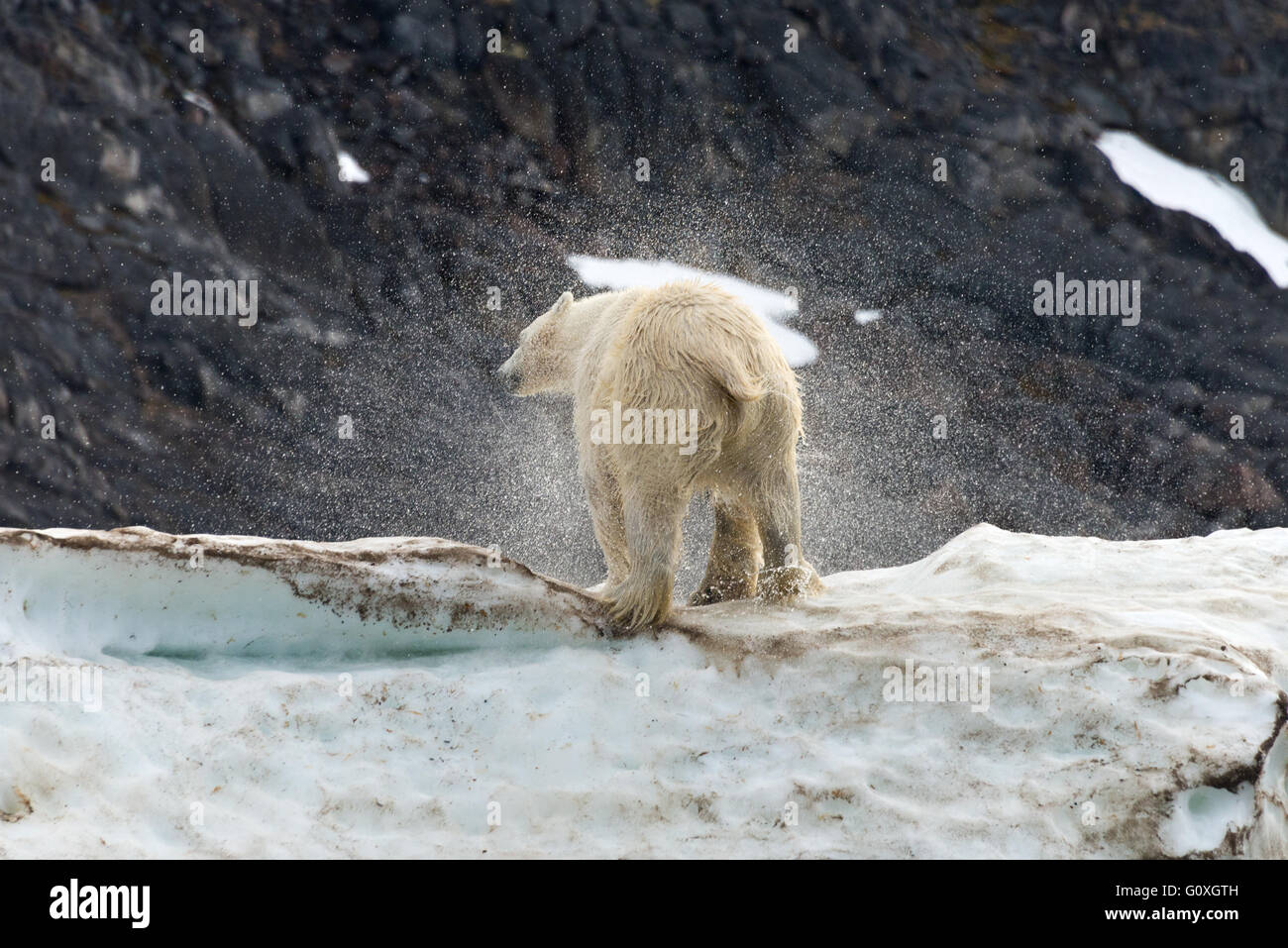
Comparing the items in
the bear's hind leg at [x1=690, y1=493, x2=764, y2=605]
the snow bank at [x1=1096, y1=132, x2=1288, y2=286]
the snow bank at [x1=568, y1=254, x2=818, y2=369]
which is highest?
the snow bank at [x1=1096, y1=132, x2=1288, y2=286]

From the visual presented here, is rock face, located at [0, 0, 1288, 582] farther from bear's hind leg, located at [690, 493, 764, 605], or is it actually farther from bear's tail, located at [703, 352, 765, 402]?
bear's tail, located at [703, 352, 765, 402]

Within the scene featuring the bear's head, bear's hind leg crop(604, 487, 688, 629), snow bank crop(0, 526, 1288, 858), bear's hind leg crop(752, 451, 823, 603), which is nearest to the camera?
snow bank crop(0, 526, 1288, 858)

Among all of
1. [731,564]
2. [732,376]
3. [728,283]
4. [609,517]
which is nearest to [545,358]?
[609,517]

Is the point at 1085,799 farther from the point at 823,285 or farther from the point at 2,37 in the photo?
the point at 2,37

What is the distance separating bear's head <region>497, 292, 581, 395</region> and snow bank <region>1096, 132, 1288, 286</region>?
10.3 metres

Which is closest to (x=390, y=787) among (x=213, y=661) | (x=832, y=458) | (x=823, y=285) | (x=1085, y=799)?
(x=213, y=661)

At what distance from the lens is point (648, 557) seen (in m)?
4.89

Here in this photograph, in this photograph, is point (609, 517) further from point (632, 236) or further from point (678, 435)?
point (632, 236)

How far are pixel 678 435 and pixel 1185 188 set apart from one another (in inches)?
466

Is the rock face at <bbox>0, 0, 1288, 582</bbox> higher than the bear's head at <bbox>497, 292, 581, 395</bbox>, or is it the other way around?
the rock face at <bbox>0, 0, 1288, 582</bbox>

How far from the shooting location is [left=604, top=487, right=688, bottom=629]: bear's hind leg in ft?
15.9

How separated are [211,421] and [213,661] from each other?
31.6 feet

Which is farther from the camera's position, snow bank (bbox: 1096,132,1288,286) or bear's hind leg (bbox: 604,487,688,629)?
snow bank (bbox: 1096,132,1288,286)

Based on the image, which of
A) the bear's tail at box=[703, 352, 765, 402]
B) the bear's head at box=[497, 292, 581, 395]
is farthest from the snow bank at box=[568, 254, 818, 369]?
the bear's tail at box=[703, 352, 765, 402]
